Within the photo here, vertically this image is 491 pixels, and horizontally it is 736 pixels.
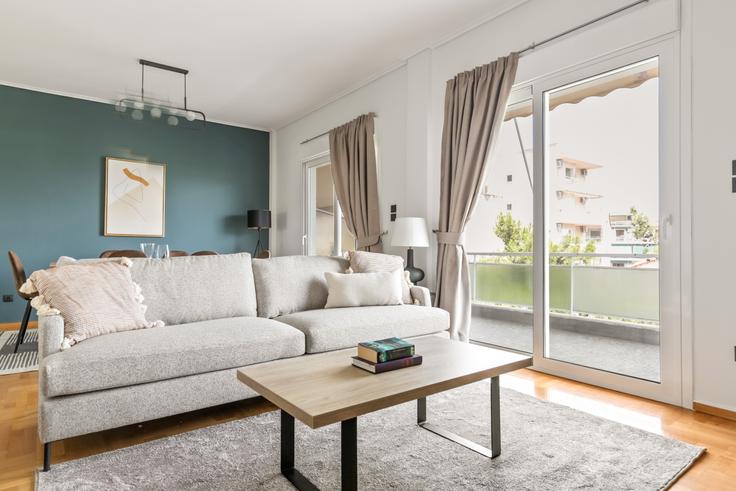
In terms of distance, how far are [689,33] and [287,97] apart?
416cm

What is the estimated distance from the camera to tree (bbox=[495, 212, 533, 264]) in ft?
12.7

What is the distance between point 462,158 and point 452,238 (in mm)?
663

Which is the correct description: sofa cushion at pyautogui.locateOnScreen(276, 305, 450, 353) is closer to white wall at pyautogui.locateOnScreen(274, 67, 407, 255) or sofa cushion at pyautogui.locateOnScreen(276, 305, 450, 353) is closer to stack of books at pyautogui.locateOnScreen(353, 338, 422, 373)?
stack of books at pyautogui.locateOnScreen(353, 338, 422, 373)

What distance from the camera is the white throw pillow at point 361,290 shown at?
314cm

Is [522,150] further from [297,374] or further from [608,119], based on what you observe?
[297,374]

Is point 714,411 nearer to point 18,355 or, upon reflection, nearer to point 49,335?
point 49,335

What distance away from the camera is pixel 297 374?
1697 mm

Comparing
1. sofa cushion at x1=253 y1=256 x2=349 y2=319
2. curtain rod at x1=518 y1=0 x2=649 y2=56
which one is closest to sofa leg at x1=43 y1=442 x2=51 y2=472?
sofa cushion at x1=253 y1=256 x2=349 y2=319

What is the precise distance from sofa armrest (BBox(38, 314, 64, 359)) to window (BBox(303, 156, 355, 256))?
3.67 m

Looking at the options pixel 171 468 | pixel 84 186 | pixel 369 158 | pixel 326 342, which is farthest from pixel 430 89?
pixel 84 186

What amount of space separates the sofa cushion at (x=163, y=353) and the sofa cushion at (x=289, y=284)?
0.42 m

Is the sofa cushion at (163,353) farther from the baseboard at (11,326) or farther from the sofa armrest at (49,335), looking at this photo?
the baseboard at (11,326)

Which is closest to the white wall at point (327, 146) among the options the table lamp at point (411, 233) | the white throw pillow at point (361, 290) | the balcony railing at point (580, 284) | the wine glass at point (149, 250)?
the table lamp at point (411, 233)

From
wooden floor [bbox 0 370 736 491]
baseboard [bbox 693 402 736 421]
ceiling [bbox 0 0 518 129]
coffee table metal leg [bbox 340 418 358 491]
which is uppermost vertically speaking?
ceiling [bbox 0 0 518 129]
